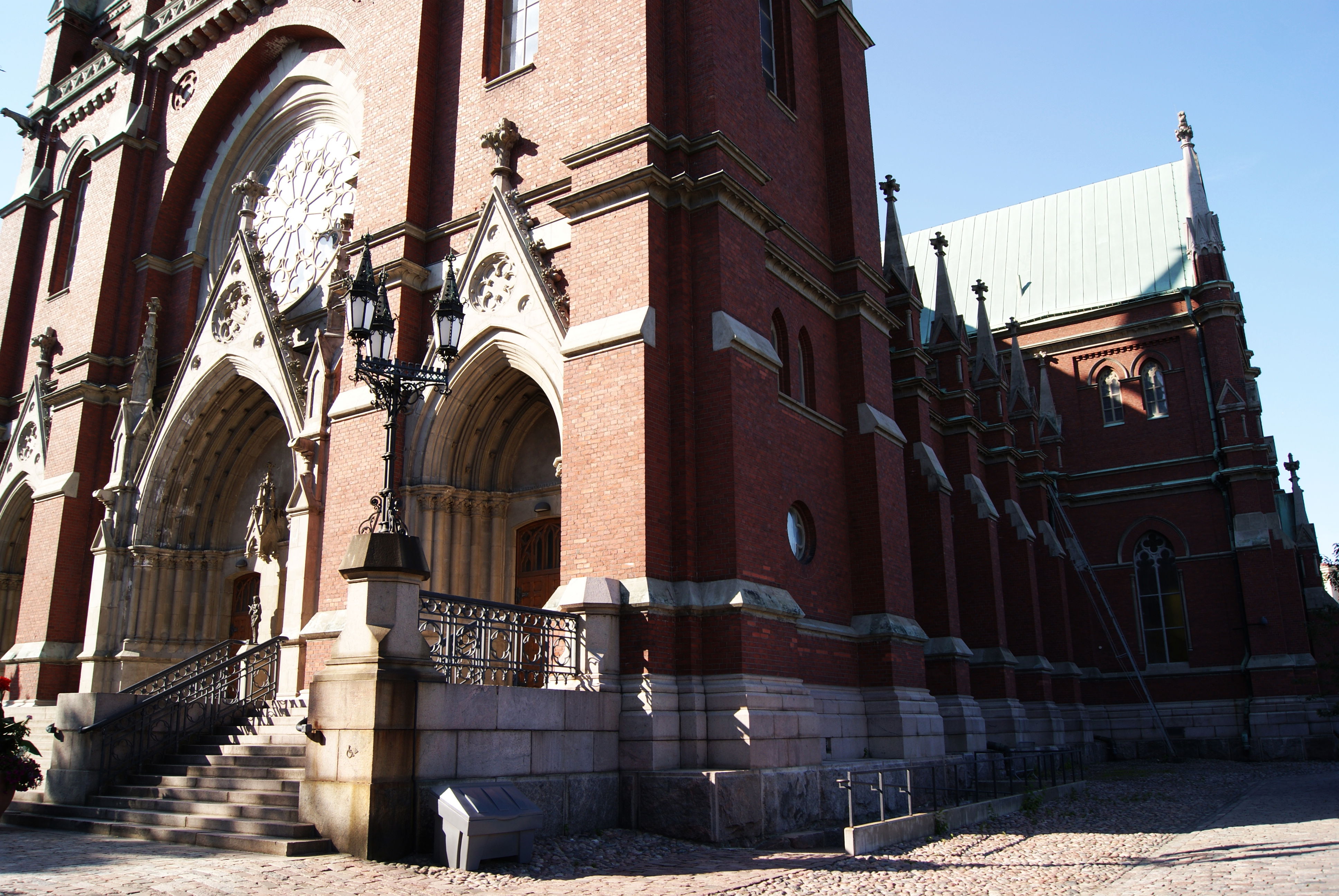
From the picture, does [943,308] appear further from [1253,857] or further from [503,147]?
[1253,857]

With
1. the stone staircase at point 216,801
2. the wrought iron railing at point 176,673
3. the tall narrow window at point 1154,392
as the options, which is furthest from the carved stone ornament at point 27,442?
the tall narrow window at point 1154,392

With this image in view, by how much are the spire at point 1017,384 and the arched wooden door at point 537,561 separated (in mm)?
18274

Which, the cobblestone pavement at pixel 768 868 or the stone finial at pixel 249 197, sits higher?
the stone finial at pixel 249 197

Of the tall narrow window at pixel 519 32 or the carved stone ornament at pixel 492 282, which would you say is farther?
the tall narrow window at pixel 519 32

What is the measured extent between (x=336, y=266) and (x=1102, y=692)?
2516 centimetres

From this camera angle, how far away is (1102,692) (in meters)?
30.6

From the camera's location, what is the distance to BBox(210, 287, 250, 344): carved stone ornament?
18469 millimetres

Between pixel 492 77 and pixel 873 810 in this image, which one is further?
pixel 492 77

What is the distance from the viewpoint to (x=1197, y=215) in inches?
1299

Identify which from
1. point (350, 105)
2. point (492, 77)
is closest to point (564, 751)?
point (492, 77)

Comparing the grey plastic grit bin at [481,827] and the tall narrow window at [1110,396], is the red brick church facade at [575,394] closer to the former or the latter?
the grey plastic grit bin at [481,827]

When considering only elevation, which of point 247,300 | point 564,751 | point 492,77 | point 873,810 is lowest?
point 873,810

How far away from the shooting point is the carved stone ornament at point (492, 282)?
14.4 metres

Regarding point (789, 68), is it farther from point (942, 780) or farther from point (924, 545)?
point (942, 780)
